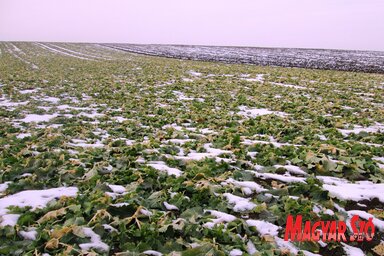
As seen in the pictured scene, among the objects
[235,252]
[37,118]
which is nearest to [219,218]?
[235,252]

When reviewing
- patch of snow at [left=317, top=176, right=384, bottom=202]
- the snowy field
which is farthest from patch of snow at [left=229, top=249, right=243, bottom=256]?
the snowy field

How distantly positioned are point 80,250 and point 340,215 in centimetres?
338

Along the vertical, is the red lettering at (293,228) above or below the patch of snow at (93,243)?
above

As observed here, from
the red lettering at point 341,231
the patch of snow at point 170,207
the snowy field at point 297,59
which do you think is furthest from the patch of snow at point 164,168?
the snowy field at point 297,59

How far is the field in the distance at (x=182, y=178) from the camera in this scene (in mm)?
3803

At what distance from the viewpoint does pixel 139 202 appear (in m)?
4.51

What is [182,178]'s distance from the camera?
5.25 metres

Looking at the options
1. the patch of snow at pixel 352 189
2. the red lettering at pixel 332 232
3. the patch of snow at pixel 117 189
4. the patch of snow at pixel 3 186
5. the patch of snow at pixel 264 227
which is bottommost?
the patch of snow at pixel 3 186

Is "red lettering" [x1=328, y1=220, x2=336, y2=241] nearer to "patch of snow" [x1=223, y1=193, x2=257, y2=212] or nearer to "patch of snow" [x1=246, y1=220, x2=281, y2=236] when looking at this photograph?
"patch of snow" [x1=246, y1=220, x2=281, y2=236]

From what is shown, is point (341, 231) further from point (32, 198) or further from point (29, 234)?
point (32, 198)

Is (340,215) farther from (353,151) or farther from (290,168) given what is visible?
(353,151)

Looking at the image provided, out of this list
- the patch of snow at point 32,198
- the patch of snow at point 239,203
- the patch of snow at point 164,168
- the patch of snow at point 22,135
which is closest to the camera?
the patch of snow at point 32,198

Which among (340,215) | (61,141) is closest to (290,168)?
(340,215)

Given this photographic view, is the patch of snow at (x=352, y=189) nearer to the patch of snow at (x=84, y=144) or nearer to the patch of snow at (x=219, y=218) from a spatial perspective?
the patch of snow at (x=219, y=218)
